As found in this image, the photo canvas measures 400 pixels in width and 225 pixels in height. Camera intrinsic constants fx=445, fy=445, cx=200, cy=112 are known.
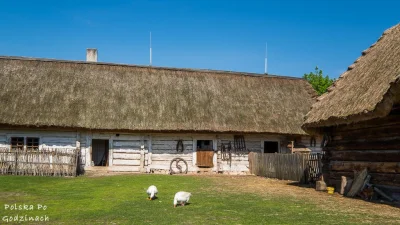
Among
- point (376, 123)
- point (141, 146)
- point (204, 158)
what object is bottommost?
point (204, 158)

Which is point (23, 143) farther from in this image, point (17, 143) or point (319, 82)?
point (319, 82)

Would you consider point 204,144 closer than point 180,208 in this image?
No

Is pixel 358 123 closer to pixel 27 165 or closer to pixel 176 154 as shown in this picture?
pixel 176 154

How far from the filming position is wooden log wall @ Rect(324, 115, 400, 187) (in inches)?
488

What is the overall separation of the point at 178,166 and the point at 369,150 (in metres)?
13.5

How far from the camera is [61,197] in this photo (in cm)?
1281

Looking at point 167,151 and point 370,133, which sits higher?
point 370,133

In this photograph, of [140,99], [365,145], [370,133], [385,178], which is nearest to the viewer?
[385,178]

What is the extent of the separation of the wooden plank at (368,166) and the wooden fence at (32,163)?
12.9 metres

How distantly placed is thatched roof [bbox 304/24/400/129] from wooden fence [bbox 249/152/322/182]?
272 cm

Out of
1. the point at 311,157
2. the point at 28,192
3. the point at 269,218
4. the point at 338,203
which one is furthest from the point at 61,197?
the point at 311,157

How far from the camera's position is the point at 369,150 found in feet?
44.4

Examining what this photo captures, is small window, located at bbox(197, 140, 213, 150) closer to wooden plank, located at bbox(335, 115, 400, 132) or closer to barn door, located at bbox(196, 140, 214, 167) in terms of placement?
barn door, located at bbox(196, 140, 214, 167)

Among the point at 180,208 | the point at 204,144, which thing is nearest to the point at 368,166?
the point at 180,208
